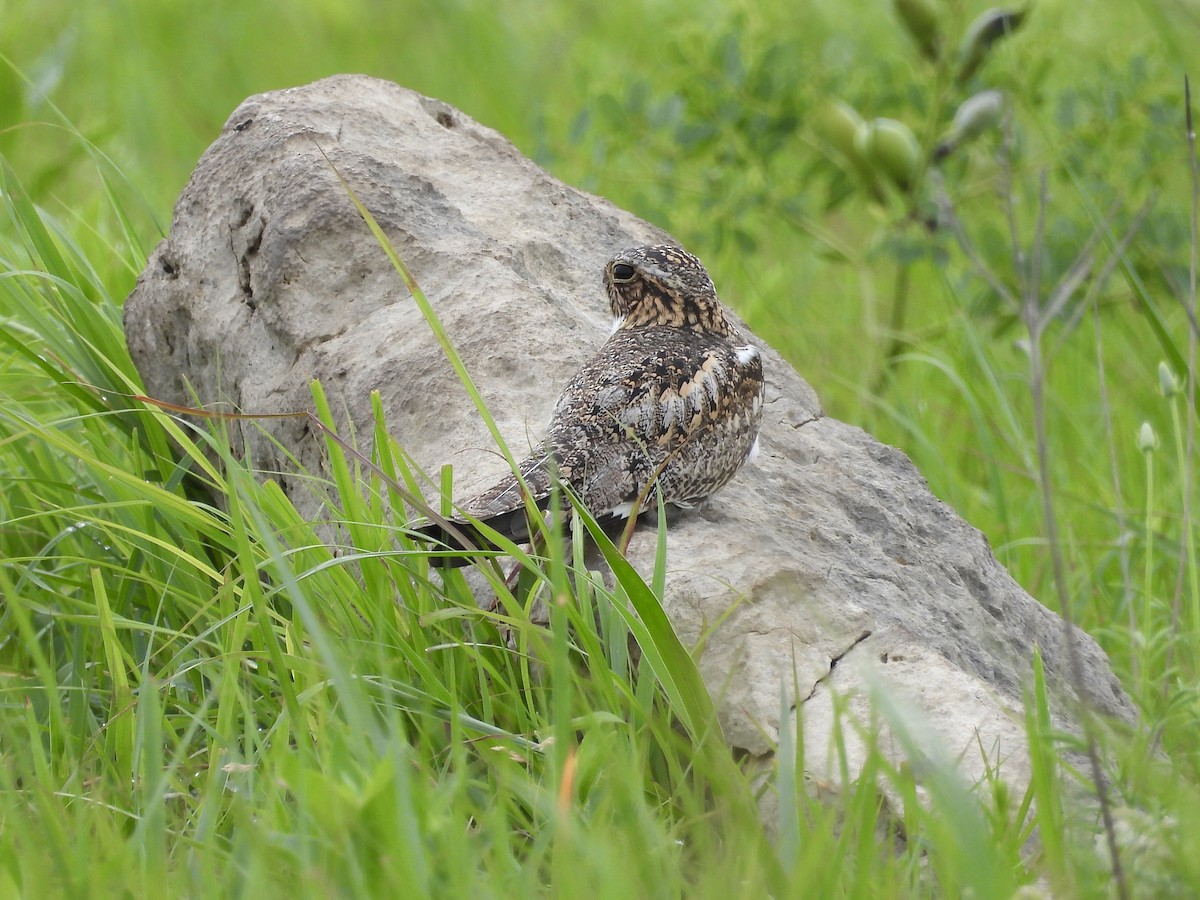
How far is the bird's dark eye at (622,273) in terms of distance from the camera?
351cm

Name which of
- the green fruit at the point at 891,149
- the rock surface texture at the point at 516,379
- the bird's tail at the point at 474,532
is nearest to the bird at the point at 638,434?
the bird's tail at the point at 474,532

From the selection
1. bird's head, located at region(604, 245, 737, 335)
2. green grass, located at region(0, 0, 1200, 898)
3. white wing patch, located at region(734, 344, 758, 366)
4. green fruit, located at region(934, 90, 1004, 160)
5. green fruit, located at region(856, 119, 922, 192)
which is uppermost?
green fruit, located at region(934, 90, 1004, 160)

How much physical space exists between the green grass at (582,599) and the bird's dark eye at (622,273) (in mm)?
834

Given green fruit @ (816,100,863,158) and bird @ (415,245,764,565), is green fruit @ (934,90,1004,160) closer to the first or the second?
green fruit @ (816,100,863,158)

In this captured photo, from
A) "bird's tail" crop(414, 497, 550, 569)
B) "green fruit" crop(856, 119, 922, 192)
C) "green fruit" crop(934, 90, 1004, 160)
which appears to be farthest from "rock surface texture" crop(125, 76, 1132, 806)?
"green fruit" crop(934, 90, 1004, 160)

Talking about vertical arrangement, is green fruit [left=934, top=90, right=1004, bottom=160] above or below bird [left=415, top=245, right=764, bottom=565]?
above

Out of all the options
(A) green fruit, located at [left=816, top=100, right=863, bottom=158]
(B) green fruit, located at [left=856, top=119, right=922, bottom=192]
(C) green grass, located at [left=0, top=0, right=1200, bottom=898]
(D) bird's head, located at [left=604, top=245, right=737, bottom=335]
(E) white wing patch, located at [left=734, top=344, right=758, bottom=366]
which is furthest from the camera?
(A) green fruit, located at [left=816, top=100, right=863, bottom=158]

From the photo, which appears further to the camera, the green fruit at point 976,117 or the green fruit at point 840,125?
the green fruit at point 840,125

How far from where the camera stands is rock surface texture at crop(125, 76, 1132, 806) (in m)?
2.72

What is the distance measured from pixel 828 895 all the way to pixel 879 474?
183 centimetres

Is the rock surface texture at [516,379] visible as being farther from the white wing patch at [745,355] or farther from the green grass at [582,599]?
the white wing patch at [745,355]

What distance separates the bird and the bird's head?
0.09 meters

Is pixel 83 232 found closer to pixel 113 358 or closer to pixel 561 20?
pixel 113 358

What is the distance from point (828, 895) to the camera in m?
1.96
